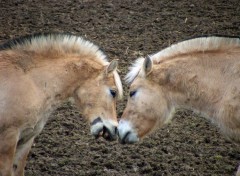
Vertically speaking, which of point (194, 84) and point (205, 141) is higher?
point (194, 84)

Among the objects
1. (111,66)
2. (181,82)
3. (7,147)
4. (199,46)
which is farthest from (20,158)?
(199,46)

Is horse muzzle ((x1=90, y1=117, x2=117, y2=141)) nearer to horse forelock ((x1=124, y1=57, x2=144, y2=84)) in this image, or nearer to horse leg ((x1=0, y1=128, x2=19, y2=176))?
horse forelock ((x1=124, y1=57, x2=144, y2=84))

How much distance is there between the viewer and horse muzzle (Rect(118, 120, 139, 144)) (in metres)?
6.42

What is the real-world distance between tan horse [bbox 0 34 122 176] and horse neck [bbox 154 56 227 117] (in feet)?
1.95

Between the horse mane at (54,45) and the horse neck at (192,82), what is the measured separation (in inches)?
32.3

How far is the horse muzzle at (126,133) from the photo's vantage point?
21.1 ft

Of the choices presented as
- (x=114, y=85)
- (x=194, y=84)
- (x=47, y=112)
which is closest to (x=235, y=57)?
(x=194, y=84)

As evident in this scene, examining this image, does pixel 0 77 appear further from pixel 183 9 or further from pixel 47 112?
pixel 183 9

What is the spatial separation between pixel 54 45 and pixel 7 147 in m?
1.34

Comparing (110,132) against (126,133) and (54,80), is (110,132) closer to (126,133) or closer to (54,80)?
(126,133)

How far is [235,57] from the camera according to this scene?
633 centimetres

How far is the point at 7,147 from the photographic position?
5902mm

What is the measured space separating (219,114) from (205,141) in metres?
1.55

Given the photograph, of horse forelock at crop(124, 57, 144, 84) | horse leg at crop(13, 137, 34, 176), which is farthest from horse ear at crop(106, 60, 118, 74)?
horse leg at crop(13, 137, 34, 176)
